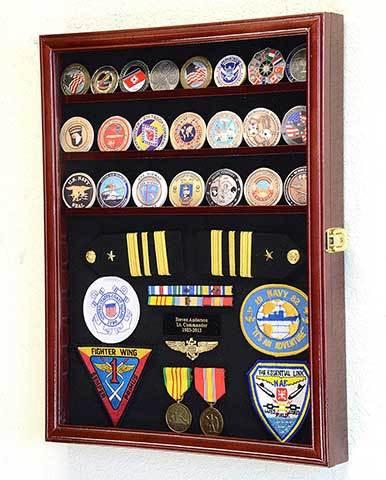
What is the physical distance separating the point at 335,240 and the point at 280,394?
0.18 meters

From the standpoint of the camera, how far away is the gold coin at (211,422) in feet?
3.96

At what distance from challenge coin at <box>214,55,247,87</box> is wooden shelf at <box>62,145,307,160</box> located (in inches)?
2.9

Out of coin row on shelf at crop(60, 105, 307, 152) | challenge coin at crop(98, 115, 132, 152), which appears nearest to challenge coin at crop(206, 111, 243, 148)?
coin row on shelf at crop(60, 105, 307, 152)

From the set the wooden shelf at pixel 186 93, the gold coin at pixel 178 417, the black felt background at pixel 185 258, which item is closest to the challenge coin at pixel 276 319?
the black felt background at pixel 185 258

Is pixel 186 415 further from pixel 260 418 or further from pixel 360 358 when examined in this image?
pixel 360 358

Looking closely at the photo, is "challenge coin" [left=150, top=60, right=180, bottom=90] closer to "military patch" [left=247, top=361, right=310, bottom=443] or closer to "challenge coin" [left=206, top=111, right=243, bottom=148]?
"challenge coin" [left=206, top=111, right=243, bottom=148]

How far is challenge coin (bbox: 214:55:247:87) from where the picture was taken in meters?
1.18

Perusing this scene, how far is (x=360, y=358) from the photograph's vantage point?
1180mm

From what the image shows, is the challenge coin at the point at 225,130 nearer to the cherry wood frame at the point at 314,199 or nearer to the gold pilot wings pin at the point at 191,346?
the cherry wood frame at the point at 314,199

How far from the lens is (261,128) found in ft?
3.86

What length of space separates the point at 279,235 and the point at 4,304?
38 cm

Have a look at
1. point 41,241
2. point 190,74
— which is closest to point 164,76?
point 190,74

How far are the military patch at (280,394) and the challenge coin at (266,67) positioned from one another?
31 cm

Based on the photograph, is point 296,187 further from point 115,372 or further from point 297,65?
point 115,372
